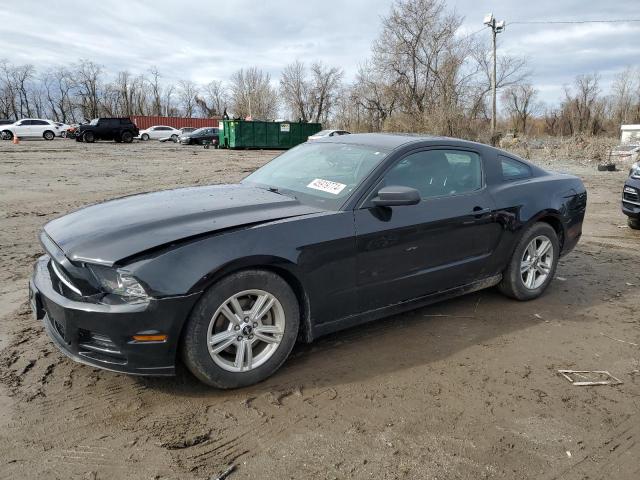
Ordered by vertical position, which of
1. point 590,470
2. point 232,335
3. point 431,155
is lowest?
point 590,470

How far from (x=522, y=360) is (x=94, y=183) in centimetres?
1169

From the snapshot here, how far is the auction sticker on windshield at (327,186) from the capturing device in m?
3.51

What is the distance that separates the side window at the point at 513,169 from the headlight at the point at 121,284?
10.8 feet

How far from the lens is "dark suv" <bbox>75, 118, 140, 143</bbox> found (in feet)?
107

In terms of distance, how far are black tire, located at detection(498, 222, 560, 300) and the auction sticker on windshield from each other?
191 cm

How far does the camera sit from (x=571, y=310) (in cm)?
444

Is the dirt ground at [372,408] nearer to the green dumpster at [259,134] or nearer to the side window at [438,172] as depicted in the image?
the side window at [438,172]

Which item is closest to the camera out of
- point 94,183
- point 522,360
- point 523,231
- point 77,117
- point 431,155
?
point 522,360

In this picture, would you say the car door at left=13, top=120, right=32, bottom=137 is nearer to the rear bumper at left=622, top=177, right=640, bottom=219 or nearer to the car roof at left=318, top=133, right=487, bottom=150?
the car roof at left=318, top=133, right=487, bottom=150

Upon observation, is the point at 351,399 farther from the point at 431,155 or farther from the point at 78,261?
the point at 431,155

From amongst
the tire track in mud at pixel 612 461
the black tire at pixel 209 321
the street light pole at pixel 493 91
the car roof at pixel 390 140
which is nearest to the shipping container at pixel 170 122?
the street light pole at pixel 493 91

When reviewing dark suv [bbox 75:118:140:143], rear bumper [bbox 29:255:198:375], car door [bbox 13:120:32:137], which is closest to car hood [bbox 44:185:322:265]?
rear bumper [bbox 29:255:198:375]

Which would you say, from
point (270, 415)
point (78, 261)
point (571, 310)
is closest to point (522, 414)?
point (270, 415)

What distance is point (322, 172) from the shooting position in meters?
3.86
